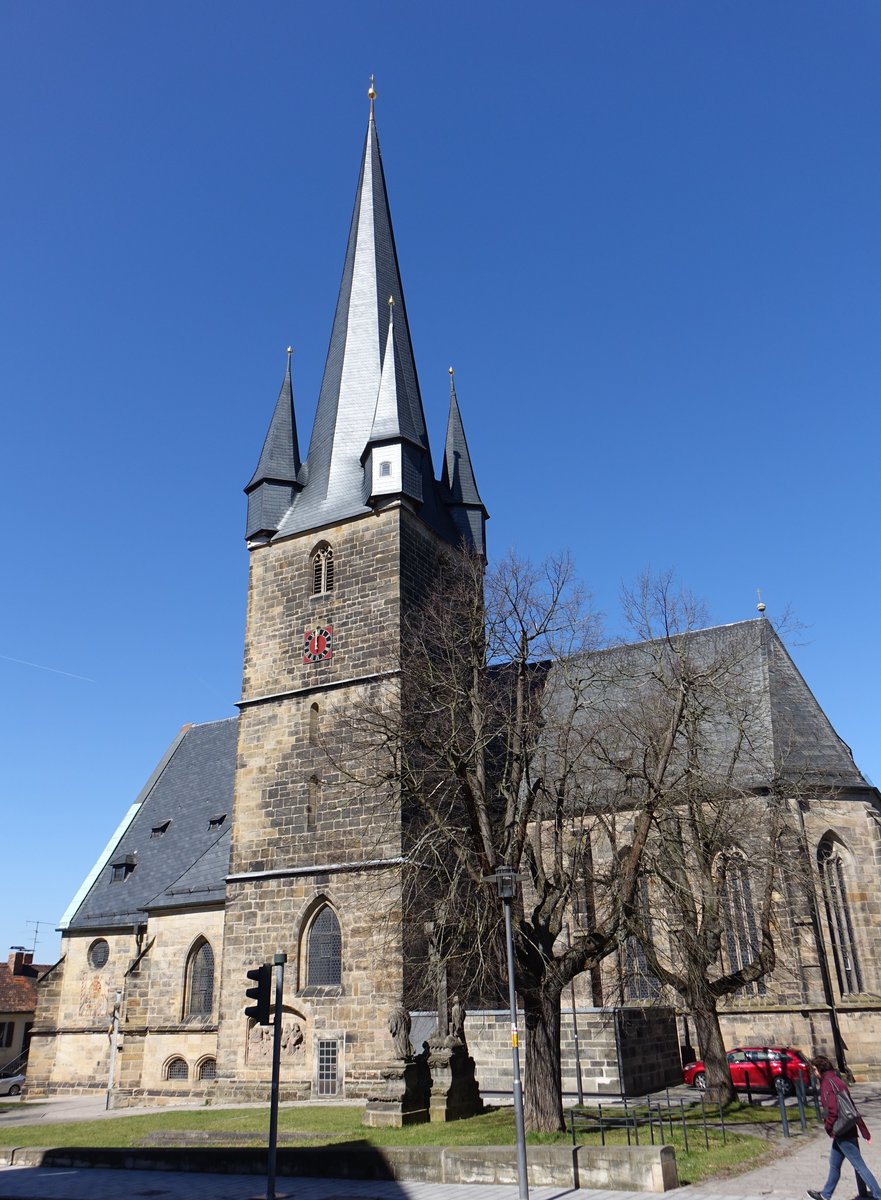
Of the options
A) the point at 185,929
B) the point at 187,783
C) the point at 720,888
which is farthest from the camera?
the point at 187,783

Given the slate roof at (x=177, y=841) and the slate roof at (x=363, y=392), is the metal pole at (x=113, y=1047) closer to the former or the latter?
the slate roof at (x=177, y=841)

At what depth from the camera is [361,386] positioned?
2981 cm

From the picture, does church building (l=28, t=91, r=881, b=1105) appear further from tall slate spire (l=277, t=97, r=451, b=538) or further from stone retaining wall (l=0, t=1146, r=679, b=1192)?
stone retaining wall (l=0, t=1146, r=679, b=1192)

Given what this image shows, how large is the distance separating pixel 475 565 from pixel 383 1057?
11.0 metres

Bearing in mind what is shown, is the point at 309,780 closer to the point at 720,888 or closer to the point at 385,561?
the point at 385,561

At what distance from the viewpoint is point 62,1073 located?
30.4 m

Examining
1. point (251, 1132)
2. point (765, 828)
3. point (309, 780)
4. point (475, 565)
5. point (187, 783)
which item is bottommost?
point (251, 1132)

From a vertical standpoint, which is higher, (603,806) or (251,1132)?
(603,806)

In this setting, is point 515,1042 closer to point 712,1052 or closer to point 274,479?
point 712,1052

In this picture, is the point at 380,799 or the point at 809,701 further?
the point at 809,701

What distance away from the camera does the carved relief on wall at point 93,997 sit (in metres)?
30.4

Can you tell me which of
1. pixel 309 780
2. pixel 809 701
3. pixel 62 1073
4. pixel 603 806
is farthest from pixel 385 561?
pixel 62 1073

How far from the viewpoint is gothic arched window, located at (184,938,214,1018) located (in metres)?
27.0

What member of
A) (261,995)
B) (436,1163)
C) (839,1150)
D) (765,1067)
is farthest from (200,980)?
(839,1150)
